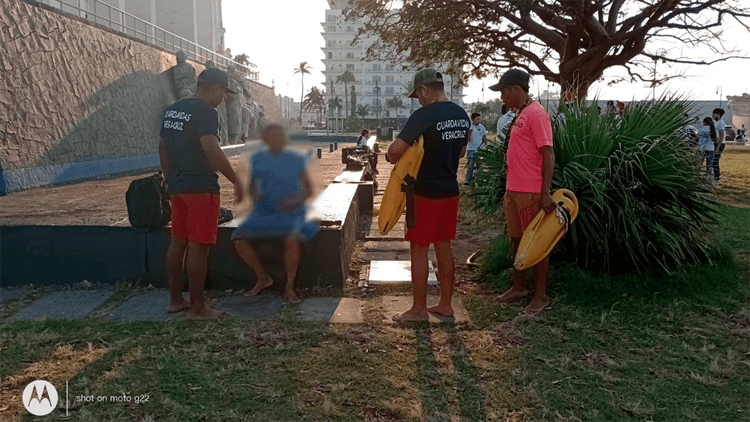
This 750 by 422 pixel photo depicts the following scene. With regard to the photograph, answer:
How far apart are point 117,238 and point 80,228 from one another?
0.31 meters

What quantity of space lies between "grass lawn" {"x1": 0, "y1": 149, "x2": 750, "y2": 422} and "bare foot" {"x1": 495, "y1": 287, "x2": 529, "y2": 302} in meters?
0.12

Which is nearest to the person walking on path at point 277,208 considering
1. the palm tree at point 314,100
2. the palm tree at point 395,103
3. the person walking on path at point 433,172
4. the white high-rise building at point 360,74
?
the person walking on path at point 433,172

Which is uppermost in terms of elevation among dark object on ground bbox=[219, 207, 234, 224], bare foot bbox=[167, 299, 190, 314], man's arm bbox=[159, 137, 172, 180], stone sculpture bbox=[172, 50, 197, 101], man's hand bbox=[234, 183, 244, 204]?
stone sculpture bbox=[172, 50, 197, 101]

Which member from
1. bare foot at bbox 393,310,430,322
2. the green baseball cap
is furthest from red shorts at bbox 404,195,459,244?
the green baseball cap

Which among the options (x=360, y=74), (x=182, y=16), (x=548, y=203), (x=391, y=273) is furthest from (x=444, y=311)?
(x=360, y=74)

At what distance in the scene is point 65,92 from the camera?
505 inches

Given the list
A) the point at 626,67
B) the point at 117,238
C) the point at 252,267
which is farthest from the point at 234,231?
the point at 626,67

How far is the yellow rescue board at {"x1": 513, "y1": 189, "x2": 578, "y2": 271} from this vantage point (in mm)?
3852

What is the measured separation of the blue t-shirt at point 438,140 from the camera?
11.8ft

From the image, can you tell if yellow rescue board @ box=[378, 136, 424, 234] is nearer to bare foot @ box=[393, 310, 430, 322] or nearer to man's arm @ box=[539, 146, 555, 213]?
bare foot @ box=[393, 310, 430, 322]

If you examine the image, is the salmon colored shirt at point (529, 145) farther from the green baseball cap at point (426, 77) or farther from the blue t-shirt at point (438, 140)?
the green baseball cap at point (426, 77)

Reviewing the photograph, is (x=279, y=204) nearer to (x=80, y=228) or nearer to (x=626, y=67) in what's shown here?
(x=80, y=228)

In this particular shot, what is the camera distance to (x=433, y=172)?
3697 millimetres

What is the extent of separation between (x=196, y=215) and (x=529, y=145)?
2.31 metres
